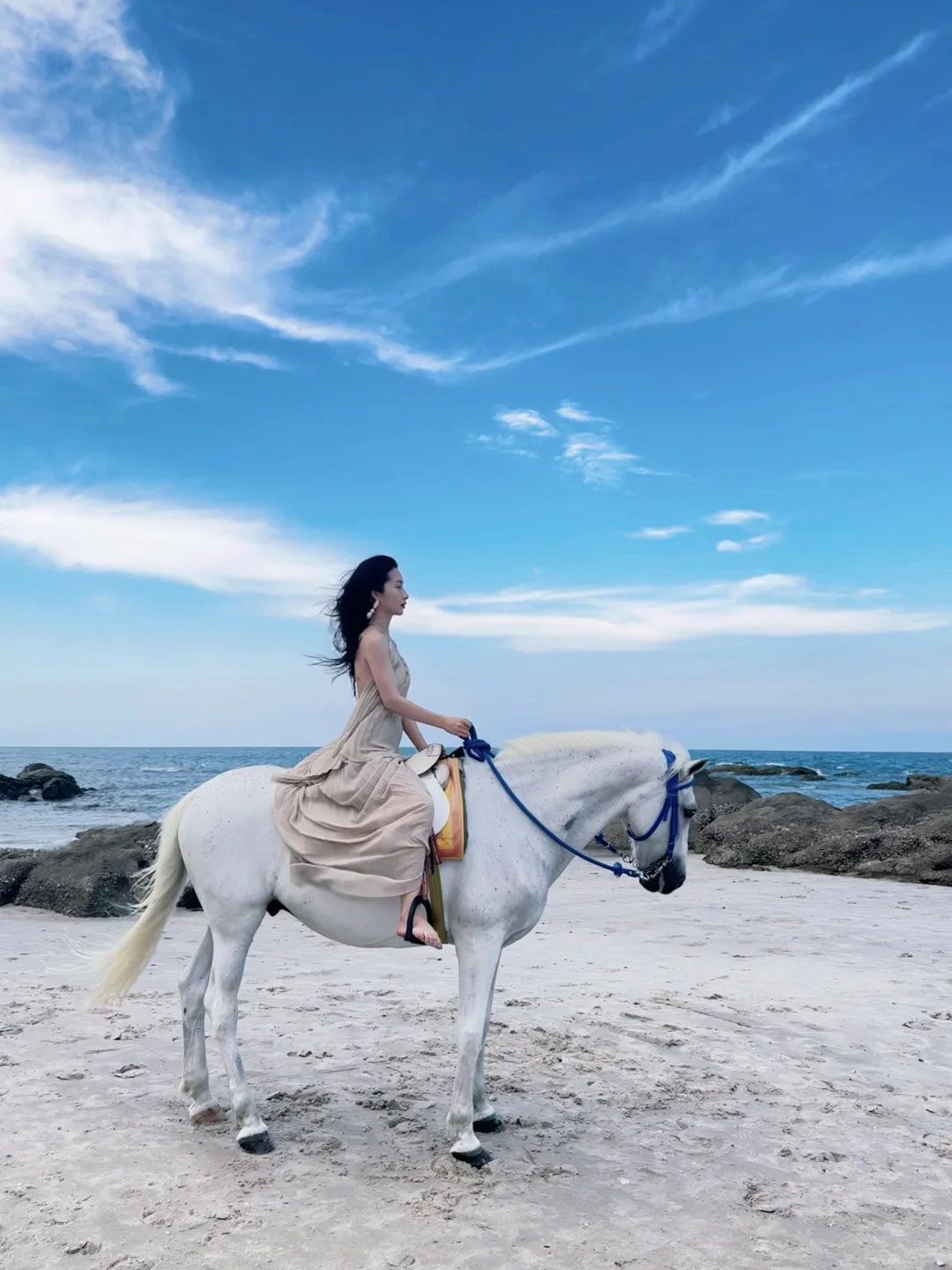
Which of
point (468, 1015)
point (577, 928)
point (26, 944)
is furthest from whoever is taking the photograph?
point (577, 928)

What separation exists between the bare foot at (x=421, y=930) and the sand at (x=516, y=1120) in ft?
2.96

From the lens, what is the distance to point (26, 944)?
8.26 meters

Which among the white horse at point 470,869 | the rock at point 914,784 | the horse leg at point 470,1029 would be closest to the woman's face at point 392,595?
the white horse at point 470,869

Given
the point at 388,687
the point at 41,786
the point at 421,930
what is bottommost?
the point at 41,786

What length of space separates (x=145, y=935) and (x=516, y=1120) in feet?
6.57

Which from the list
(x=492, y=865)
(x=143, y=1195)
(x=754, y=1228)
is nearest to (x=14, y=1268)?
(x=143, y=1195)

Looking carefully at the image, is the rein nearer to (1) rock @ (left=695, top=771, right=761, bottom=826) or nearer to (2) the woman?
(2) the woman

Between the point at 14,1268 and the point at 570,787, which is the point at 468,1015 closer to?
the point at 570,787

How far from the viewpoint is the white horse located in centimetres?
404

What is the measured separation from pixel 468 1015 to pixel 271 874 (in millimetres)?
1082

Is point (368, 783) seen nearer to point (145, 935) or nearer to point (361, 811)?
point (361, 811)

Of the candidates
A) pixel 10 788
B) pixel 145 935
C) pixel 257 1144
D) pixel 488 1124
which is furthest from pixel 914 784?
pixel 257 1144

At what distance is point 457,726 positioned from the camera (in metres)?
4.23

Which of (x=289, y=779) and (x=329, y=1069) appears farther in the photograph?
(x=329, y=1069)
